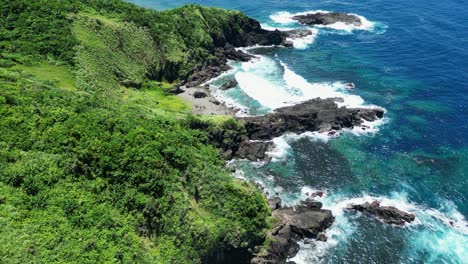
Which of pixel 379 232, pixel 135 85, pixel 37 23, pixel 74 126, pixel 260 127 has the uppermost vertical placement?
pixel 37 23

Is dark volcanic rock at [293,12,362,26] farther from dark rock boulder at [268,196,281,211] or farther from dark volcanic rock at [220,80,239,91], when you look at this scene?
dark rock boulder at [268,196,281,211]

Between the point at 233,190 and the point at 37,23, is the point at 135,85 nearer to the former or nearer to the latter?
the point at 37,23

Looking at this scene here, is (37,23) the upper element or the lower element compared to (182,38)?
upper

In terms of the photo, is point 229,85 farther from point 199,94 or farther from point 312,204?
point 312,204

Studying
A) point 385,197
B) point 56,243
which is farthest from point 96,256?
point 385,197

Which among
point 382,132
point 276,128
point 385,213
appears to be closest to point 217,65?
point 276,128

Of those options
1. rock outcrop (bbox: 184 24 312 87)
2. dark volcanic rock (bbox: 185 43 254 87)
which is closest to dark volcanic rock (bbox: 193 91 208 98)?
dark volcanic rock (bbox: 185 43 254 87)
